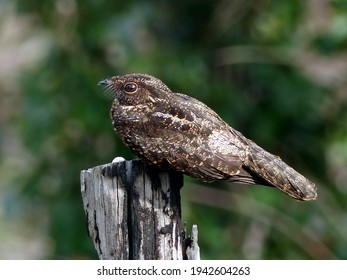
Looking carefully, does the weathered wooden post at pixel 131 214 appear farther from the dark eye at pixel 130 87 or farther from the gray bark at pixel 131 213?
the dark eye at pixel 130 87

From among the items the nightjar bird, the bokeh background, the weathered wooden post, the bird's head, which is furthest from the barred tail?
the bokeh background

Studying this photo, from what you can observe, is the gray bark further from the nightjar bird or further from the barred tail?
the barred tail

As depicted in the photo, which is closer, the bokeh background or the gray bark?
the gray bark

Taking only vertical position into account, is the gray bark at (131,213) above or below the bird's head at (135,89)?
below

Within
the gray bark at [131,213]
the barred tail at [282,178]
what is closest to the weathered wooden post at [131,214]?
the gray bark at [131,213]

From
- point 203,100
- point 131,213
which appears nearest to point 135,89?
point 131,213

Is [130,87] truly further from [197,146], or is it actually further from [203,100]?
[203,100]

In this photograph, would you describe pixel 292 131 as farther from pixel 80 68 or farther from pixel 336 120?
pixel 80 68
